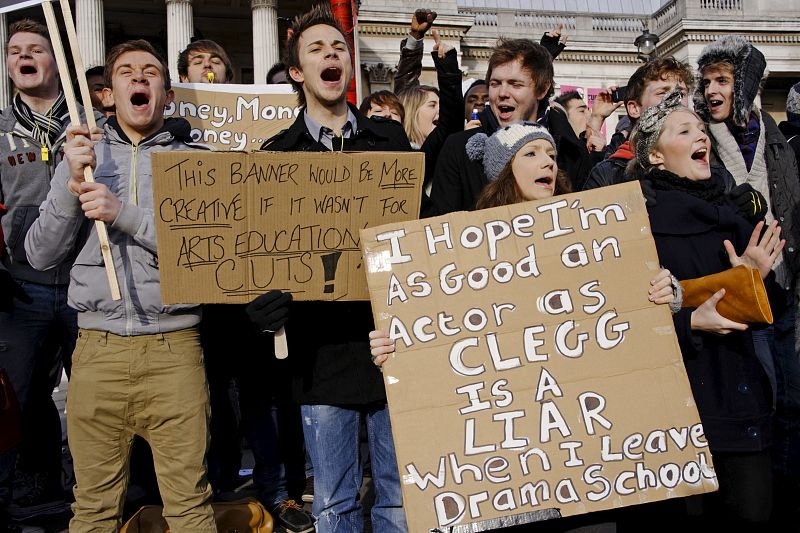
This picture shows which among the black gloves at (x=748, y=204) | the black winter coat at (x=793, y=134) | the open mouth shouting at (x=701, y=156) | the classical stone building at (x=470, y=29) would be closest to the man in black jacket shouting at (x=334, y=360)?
the open mouth shouting at (x=701, y=156)

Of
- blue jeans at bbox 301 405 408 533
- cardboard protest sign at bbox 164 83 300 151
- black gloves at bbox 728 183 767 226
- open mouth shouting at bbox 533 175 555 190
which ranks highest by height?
cardboard protest sign at bbox 164 83 300 151

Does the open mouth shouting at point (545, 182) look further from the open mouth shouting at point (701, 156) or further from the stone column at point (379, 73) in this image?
the stone column at point (379, 73)

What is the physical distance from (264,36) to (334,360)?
23860 millimetres

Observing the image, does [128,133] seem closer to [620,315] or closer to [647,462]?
[620,315]

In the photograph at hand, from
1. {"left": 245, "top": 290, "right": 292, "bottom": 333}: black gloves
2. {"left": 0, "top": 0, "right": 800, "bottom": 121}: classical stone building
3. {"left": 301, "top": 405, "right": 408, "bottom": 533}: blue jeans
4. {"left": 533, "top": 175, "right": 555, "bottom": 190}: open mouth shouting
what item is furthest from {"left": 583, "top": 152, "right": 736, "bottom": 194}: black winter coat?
{"left": 0, "top": 0, "right": 800, "bottom": 121}: classical stone building

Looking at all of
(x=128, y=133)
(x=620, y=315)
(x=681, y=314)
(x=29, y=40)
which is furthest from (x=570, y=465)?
(x=29, y=40)

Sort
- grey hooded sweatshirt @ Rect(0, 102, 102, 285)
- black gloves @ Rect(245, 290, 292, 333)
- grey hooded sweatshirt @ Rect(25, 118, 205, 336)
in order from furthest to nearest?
grey hooded sweatshirt @ Rect(0, 102, 102, 285), grey hooded sweatshirt @ Rect(25, 118, 205, 336), black gloves @ Rect(245, 290, 292, 333)

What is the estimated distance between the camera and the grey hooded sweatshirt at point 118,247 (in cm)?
293

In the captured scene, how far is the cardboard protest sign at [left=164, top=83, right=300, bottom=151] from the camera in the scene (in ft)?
16.4

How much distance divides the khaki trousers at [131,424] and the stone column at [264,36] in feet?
73.1

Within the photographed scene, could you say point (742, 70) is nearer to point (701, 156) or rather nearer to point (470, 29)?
point (701, 156)

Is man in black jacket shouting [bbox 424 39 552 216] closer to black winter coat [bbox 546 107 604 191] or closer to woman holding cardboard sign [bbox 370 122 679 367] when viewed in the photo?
black winter coat [bbox 546 107 604 191]

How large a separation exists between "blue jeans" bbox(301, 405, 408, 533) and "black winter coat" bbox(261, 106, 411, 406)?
74mm

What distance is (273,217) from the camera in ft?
9.22
